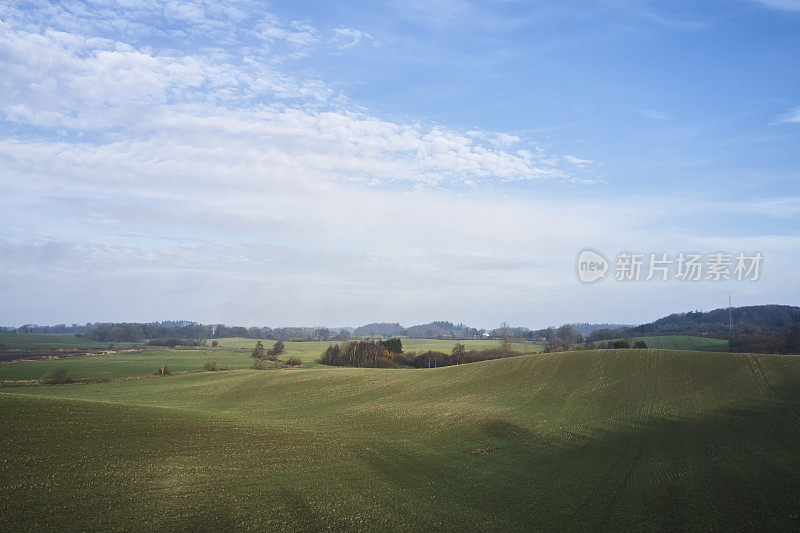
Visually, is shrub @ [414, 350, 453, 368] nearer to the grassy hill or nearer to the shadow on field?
the grassy hill

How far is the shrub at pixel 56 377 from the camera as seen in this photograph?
204 feet

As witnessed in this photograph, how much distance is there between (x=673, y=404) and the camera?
38.6m

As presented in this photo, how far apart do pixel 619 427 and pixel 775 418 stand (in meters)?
10.6

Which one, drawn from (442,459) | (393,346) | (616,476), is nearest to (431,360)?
(393,346)

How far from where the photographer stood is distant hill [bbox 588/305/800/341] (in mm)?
121438

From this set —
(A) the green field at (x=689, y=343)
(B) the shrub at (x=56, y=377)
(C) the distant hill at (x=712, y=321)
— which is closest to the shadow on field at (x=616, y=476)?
(A) the green field at (x=689, y=343)

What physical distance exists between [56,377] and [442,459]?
5967 centimetres

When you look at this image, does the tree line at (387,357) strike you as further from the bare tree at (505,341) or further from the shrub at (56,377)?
the shrub at (56,377)

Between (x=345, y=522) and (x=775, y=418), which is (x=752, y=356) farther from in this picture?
(x=345, y=522)

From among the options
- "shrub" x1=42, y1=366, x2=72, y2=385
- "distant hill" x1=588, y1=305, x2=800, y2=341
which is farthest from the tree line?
"shrub" x1=42, y1=366, x2=72, y2=385

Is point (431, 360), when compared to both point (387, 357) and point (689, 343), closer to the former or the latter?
point (387, 357)

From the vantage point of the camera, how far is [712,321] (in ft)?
451

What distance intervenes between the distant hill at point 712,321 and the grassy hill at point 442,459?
8373cm

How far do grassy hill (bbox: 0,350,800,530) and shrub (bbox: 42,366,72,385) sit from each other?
2428 centimetres
